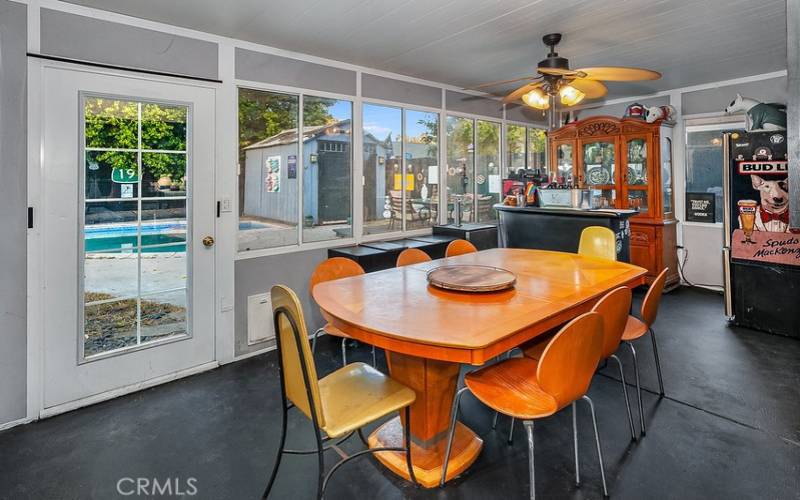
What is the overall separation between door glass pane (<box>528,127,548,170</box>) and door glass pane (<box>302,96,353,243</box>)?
3211 millimetres

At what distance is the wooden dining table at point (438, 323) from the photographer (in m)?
1.55

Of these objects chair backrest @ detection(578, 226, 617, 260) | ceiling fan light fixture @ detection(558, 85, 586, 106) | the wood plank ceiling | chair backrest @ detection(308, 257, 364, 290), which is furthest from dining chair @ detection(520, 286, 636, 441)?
the wood plank ceiling

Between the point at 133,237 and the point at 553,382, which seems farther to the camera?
the point at 133,237

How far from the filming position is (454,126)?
5.01 metres

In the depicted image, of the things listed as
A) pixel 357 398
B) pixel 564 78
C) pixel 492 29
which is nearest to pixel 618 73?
pixel 564 78

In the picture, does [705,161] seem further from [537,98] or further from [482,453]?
[482,453]

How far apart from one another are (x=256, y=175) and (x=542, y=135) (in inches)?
177

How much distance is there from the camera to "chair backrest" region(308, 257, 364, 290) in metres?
2.71

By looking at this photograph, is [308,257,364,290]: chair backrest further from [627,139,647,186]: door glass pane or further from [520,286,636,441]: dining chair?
[627,139,647,186]: door glass pane

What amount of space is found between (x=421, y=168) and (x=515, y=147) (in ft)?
6.20

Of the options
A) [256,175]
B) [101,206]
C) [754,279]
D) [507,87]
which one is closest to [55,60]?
[101,206]

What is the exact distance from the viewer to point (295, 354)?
159cm

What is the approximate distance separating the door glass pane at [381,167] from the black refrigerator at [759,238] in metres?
3.16

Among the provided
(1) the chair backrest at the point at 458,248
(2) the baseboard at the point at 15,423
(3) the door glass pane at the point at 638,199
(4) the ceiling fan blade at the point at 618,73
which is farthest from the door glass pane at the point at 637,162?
(2) the baseboard at the point at 15,423
